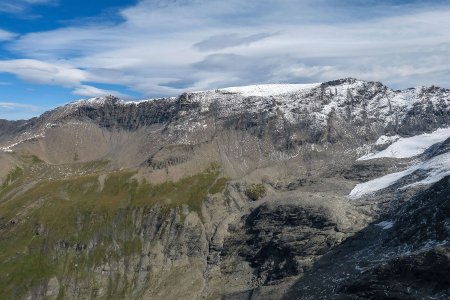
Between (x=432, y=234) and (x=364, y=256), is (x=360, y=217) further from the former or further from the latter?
(x=432, y=234)

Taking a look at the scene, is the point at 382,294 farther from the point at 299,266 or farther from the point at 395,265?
the point at 299,266

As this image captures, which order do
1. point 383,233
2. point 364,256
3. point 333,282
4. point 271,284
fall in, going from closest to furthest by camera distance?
1. point 333,282
2. point 364,256
3. point 383,233
4. point 271,284

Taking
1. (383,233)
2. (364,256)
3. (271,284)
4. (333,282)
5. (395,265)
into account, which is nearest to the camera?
(395,265)

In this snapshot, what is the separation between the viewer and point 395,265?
375ft

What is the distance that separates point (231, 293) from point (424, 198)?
83827mm

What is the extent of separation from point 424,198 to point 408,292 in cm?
Answer: 5646

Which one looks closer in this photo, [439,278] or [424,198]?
[439,278]

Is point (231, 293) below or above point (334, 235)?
below

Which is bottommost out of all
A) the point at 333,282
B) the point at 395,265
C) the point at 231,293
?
the point at 231,293

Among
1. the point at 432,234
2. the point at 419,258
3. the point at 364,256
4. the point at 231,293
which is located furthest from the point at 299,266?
the point at 419,258

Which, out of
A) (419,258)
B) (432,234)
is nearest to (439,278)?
(419,258)

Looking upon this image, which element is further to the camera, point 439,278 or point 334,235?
point 334,235

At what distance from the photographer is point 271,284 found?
187625 mm

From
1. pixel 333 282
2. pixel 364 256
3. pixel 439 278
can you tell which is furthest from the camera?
pixel 364 256
